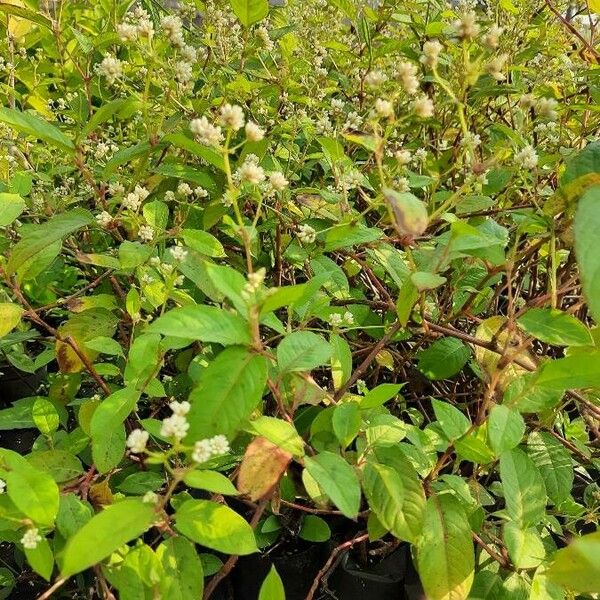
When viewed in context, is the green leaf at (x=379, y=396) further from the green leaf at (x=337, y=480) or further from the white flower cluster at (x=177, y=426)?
the white flower cluster at (x=177, y=426)

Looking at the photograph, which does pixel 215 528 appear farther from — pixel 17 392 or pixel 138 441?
pixel 17 392

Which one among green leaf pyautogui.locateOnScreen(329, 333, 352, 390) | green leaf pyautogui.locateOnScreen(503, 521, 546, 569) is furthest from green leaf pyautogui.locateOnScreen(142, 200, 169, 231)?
green leaf pyautogui.locateOnScreen(503, 521, 546, 569)

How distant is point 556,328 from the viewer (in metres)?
0.73

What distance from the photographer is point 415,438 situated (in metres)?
0.84

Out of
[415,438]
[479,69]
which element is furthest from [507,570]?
[479,69]

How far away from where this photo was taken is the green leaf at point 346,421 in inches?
29.1

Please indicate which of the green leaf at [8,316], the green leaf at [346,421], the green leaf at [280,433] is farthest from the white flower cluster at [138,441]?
the green leaf at [8,316]

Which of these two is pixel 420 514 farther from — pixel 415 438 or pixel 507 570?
pixel 507 570

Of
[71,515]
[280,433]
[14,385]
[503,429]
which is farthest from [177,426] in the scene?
[14,385]

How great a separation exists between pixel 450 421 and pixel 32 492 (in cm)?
50

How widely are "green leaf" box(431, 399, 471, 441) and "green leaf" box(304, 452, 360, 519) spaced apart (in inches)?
6.8

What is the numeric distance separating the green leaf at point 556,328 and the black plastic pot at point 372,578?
1.81 feet

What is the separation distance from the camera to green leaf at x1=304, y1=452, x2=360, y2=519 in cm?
64

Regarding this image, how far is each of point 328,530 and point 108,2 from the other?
1.07 meters
